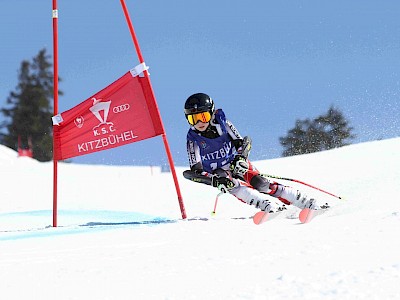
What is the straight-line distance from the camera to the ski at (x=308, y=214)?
596cm

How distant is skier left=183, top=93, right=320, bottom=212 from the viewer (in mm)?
6250

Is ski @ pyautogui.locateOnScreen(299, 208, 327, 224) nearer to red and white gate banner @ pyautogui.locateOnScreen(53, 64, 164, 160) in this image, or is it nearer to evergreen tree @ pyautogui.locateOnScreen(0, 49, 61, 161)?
red and white gate banner @ pyautogui.locateOnScreen(53, 64, 164, 160)

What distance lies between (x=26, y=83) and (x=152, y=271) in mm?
41509

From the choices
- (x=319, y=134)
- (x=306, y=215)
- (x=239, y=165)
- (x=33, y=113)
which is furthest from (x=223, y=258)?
(x=33, y=113)

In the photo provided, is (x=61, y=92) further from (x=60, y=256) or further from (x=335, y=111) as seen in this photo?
(x=60, y=256)

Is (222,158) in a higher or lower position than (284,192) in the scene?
higher

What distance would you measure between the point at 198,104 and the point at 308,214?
158 centimetres

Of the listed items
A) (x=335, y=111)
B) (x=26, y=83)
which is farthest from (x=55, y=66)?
(x=26, y=83)

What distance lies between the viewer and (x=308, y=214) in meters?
6.07

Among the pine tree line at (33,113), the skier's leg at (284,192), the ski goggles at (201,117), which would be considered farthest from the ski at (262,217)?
the pine tree line at (33,113)

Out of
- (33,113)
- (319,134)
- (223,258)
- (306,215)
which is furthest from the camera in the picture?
(33,113)

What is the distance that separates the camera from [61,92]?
40656 mm

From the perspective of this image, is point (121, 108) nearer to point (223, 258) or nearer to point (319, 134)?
point (223, 258)

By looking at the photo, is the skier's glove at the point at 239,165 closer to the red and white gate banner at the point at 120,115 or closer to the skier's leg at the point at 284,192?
the skier's leg at the point at 284,192
